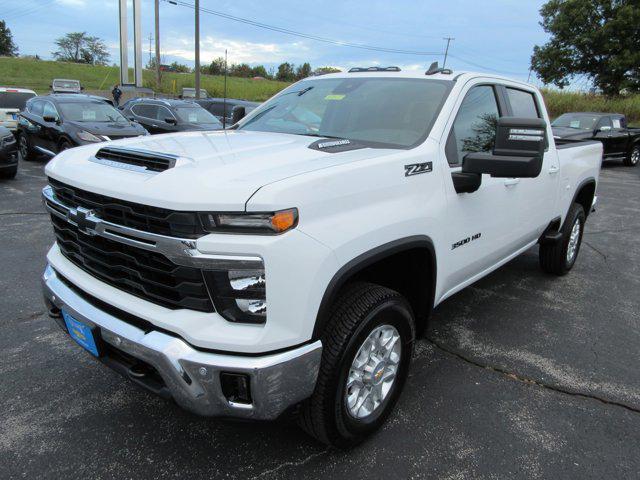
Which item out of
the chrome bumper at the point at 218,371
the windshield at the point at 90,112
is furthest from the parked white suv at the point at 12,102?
the chrome bumper at the point at 218,371

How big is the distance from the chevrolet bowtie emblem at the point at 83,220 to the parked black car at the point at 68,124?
794 centimetres

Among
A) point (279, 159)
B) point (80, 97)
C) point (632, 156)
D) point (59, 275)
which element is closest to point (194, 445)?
point (59, 275)

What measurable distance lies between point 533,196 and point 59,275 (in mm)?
3371

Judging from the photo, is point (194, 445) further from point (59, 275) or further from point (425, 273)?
point (425, 273)

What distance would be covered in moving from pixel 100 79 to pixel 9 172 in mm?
57908

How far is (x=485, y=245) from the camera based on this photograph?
3.26 metres

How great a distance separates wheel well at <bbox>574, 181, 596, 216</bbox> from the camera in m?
5.19

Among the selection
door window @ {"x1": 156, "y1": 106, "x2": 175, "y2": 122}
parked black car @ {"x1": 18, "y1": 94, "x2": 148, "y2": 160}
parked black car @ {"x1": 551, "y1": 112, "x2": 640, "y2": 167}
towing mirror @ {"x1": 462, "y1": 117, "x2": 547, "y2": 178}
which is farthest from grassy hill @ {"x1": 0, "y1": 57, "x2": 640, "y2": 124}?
towing mirror @ {"x1": 462, "y1": 117, "x2": 547, "y2": 178}

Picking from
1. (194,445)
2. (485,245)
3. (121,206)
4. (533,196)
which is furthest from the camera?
→ (533,196)

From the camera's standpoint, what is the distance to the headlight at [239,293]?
1838 millimetres

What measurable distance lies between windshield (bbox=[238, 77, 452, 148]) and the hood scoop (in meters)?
1.24

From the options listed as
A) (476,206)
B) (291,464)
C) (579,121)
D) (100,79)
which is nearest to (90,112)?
(476,206)

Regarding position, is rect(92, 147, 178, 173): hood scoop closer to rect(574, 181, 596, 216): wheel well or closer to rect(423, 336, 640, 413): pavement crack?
rect(423, 336, 640, 413): pavement crack

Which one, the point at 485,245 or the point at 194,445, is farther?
the point at 485,245
